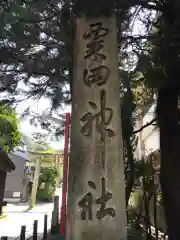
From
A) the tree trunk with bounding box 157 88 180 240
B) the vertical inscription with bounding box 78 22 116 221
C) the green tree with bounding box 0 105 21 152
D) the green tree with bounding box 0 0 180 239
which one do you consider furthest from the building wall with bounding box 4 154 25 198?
the vertical inscription with bounding box 78 22 116 221

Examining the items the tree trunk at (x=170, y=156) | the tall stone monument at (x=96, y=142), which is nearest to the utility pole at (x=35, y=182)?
the tree trunk at (x=170, y=156)

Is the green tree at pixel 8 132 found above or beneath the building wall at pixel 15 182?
above

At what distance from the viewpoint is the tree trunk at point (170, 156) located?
3.30 meters

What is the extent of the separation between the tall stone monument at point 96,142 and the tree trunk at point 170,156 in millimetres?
1045

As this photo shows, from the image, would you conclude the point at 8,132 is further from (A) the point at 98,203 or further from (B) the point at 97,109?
(A) the point at 98,203

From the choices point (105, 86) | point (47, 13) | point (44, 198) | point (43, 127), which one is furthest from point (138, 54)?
point (44, 198)

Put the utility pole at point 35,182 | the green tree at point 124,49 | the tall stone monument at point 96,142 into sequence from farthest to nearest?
the utility pole at point 35,182 → the green tree at point 124,49 → the tall stone monument at point 96,142

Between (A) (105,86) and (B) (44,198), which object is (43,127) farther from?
(B) (44,198)

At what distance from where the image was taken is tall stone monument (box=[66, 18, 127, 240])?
251 cm

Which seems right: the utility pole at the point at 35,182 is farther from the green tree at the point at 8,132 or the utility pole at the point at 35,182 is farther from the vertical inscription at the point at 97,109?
the vertical inscription at the point at 97,109

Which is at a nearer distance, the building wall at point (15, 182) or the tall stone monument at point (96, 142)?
the tall stone monument at point (96, 142)

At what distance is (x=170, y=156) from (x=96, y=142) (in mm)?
1291

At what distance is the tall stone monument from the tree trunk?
41.2 inches

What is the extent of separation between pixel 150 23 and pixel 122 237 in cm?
279
